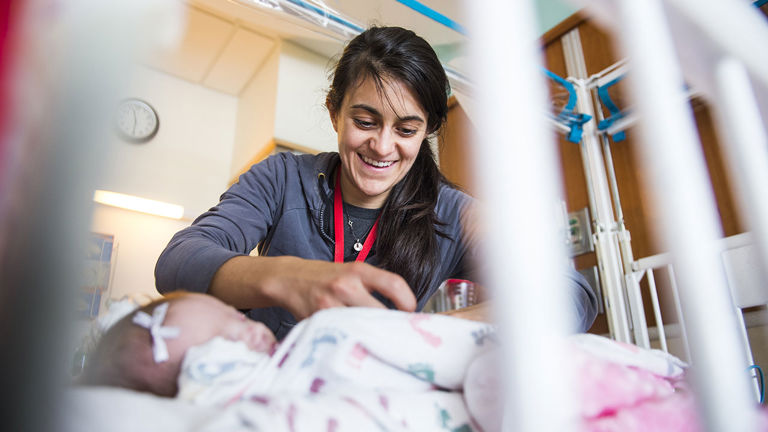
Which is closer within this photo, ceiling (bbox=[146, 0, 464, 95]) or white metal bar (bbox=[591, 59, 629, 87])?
white metal bar (bbox=[591, 59, 629, 87])

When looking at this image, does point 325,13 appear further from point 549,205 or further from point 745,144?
point 549,205

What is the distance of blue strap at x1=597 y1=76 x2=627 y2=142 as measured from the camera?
1.79 metres

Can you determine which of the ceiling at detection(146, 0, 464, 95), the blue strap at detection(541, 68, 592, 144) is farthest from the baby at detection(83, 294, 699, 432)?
the ceiling at detection(146, 0, 464, 95)

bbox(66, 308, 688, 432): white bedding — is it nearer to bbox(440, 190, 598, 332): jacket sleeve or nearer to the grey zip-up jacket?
the grey zip-up jacket

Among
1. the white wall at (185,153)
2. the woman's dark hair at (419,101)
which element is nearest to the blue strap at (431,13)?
the woman's dark hair at (419,101)

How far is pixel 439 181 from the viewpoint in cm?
119

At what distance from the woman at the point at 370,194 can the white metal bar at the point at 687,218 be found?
1.73 ft

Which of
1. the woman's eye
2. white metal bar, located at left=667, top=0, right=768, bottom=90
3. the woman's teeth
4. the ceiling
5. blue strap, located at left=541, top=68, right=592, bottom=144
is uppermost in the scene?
the ceiling

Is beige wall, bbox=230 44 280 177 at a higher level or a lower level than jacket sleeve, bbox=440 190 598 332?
higher

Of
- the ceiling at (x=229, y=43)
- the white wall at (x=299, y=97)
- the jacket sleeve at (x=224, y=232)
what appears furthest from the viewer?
the white wall at (x=299, y=97)

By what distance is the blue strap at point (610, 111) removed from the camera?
5.88ft

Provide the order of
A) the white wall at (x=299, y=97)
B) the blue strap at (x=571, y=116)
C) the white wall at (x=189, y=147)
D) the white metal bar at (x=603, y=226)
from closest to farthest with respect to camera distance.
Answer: the white metal bar at (x=603, y=226), the blue strap at (x=571, y=116), the white wall at (x=299, y=97), the white wall at (x=189, y=147)

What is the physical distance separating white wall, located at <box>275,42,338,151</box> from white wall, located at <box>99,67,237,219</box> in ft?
1.97

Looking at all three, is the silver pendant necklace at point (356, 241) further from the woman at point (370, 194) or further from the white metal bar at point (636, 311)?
the white metal bar at point (636, 311)
